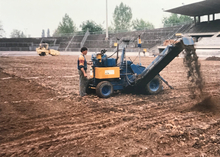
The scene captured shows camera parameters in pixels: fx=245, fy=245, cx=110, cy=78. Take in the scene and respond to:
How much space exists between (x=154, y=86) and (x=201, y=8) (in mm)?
34106

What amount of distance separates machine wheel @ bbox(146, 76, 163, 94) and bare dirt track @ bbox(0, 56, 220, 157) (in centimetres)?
27

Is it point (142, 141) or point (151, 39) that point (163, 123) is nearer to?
point (142, 141)

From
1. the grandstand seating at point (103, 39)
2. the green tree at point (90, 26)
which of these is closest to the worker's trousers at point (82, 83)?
the grandstand seating at point (103, 39)

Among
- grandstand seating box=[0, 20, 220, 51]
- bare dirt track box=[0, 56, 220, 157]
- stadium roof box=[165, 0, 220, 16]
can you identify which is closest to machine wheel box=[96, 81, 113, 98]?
bare dirt track box=[0, 56, 220, 157]

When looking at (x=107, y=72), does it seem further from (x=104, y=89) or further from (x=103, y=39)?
(x=103, y=39)

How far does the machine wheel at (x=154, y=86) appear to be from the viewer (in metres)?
8.55

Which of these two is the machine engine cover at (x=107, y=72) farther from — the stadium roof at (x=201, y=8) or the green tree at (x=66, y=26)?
the green tree at (x=66, y=26)

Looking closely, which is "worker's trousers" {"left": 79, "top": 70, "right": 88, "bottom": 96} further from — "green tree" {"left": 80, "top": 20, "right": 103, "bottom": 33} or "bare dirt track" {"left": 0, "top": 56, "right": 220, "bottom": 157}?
"green tree" {"left": 80, "top": 20, "right": 103, "bottom": 33}

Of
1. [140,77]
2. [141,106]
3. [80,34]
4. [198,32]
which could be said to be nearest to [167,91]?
[140,77]

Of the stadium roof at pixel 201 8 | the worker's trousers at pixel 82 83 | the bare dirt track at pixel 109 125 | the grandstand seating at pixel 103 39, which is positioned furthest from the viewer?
the grandstand seating at pixel 103 39

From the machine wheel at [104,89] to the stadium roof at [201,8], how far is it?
31648 millimetres

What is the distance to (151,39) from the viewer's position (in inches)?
1788

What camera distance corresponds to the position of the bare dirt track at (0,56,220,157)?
13.9 feet

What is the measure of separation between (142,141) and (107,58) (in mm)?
4081
